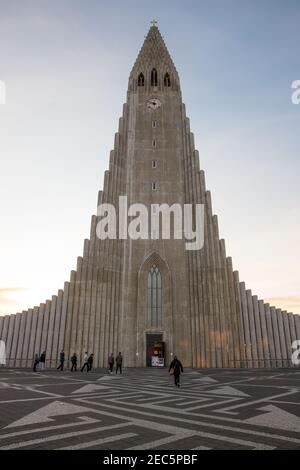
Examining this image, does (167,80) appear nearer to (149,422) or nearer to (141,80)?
(141,80)

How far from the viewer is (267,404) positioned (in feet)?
35.0

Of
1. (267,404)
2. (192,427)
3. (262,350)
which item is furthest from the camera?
(262,350)

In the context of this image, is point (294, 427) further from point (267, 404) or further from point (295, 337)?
point (295, 337)

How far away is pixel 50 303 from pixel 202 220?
20350 millimetres

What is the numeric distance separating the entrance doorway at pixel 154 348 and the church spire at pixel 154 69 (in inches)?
1389

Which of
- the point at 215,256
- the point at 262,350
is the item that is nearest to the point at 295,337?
the point at 262,350

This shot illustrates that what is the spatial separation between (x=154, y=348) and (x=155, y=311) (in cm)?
403

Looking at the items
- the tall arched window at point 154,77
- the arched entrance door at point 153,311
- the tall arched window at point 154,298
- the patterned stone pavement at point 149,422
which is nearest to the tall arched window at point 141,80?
the tall arched window at point 154,77

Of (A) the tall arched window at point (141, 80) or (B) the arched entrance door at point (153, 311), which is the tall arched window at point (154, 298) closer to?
(B) the arched entrance door at point (153, 311)

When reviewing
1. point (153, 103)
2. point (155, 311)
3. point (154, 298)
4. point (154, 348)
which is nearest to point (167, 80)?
point (153, 103)

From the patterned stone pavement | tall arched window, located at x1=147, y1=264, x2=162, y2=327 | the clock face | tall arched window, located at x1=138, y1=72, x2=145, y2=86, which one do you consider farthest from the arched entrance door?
tall arched window, located at x1=138, y1=72, x2=145, y2=86

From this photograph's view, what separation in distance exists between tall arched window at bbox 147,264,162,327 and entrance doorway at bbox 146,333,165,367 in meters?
1.29

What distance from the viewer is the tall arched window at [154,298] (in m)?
36.4

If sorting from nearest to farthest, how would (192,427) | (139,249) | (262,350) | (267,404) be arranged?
(192,427), (267,404), (262,350), (139,249)
